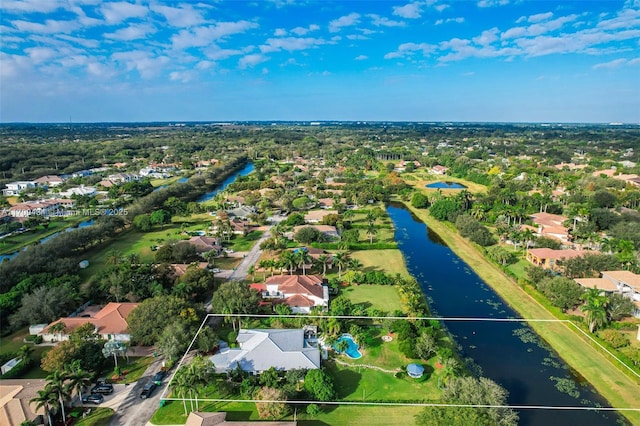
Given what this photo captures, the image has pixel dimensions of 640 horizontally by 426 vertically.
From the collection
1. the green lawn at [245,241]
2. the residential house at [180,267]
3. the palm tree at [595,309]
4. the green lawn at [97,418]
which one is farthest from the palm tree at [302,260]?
the palm tree at [595,309]

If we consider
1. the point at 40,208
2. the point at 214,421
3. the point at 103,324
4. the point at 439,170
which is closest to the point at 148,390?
the point at 214,421

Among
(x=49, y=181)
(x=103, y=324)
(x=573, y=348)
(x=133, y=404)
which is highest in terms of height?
(x=49, y=181)

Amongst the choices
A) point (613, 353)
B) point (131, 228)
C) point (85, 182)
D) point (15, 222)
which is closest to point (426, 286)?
point (613, 353)

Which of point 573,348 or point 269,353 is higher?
point 269,353

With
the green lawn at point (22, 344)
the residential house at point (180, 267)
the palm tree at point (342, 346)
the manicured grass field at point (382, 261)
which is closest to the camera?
the green lawn at point (22, 344)

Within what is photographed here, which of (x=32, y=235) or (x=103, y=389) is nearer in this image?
(x=103, y=389)

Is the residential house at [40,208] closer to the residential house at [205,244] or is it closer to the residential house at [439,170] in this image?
the residential house at [205,244]

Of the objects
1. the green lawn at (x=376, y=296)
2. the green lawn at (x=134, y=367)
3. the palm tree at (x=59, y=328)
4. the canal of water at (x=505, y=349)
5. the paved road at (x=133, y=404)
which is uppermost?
the palm tree at (x=59, y=328)

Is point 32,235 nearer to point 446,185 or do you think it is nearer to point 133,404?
point 133,404
